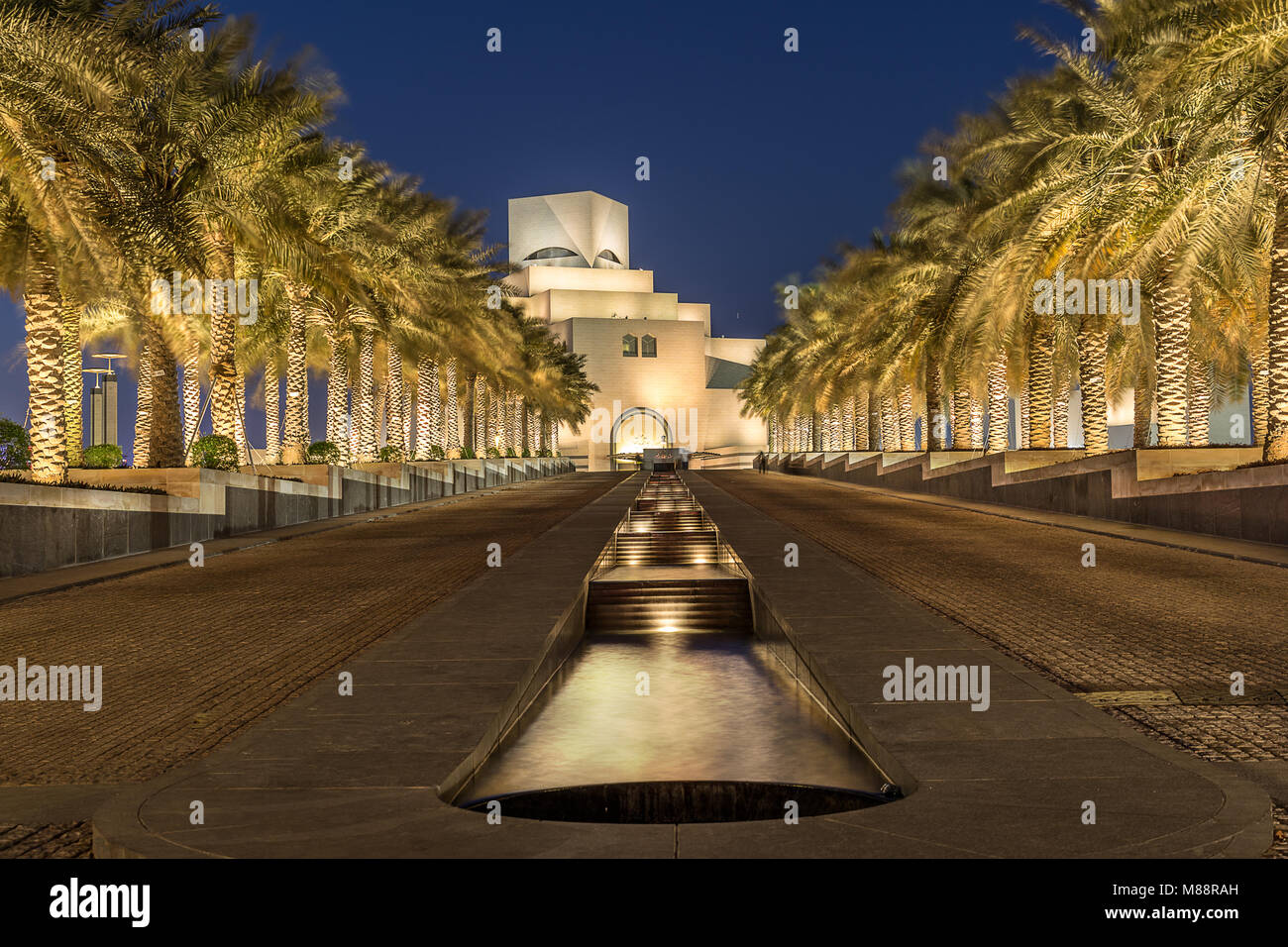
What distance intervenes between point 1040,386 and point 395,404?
19.1 m

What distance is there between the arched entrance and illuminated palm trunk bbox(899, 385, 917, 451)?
5044 centimetres

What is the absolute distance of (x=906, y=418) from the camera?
171 ft

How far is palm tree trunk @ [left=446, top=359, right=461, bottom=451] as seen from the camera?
43.7 meters

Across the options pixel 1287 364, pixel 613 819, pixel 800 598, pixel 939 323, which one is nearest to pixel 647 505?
pixel 939 323

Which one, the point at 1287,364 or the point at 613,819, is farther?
the point at 1287,364

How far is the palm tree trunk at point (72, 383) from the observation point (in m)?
21.6

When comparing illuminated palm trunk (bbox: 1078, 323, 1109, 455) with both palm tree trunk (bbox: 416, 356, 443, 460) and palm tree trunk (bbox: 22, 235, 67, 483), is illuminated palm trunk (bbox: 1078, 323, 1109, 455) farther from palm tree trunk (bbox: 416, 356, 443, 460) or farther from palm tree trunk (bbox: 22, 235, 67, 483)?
palm tree trunk (bbox: 416, 356, 443, 460)

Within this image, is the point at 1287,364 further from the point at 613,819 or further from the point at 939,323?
the point at 613,819

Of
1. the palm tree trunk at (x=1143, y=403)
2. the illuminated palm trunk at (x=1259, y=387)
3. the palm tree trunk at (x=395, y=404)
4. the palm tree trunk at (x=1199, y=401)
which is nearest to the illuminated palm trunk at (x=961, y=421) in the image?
the palm tree trunk at (x=1143, y=403)

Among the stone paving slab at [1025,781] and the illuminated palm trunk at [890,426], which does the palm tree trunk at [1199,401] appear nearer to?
the illuminated palm trunk at [890,426]

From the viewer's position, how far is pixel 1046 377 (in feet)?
90.0

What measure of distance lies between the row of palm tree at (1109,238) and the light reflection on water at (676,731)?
9.39 meters

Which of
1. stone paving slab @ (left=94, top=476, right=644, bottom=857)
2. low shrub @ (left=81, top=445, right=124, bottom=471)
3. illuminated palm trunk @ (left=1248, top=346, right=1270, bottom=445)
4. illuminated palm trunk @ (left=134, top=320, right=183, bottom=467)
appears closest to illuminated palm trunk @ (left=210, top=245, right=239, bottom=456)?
illuminated palm trunk @ (left=134, top=320, right=183, bottom=467)
